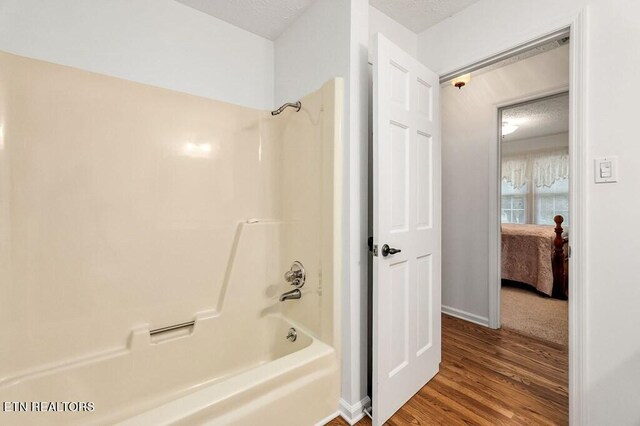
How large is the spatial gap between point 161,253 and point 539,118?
5.89 m

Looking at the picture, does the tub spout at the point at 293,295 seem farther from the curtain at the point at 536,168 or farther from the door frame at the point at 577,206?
the curtain at the point at 536,168

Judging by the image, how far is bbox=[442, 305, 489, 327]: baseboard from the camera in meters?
2.60

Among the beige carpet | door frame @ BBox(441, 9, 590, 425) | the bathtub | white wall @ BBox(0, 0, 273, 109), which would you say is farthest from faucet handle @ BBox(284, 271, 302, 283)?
the beige carpet

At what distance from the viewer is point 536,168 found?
237 inches

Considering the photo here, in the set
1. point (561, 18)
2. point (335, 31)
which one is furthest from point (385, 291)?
point (561, 18)

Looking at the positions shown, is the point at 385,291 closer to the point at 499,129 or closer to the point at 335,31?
the point at 335,31

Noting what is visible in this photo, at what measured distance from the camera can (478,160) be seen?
268 centimetres

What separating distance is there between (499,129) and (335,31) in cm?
189

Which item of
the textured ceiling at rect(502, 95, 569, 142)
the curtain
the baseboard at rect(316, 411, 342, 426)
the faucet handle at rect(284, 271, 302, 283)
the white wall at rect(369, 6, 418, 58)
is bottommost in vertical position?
the baseboard at rect(316, 411, 342, 426)

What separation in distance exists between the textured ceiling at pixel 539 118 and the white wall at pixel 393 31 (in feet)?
7.55

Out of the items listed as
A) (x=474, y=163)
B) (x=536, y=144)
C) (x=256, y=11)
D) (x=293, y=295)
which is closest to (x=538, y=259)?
(x=474, y=163)

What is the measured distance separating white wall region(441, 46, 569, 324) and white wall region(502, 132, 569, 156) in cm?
411

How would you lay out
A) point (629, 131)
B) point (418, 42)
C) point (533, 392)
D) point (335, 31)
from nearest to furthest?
point (629, 131)
point (335, 31)
point (533, 392)
point (418, 42)

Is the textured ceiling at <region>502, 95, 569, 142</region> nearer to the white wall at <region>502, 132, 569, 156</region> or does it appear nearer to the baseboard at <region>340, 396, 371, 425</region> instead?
the white wall at <region>502, 132, 569, 156</region>
